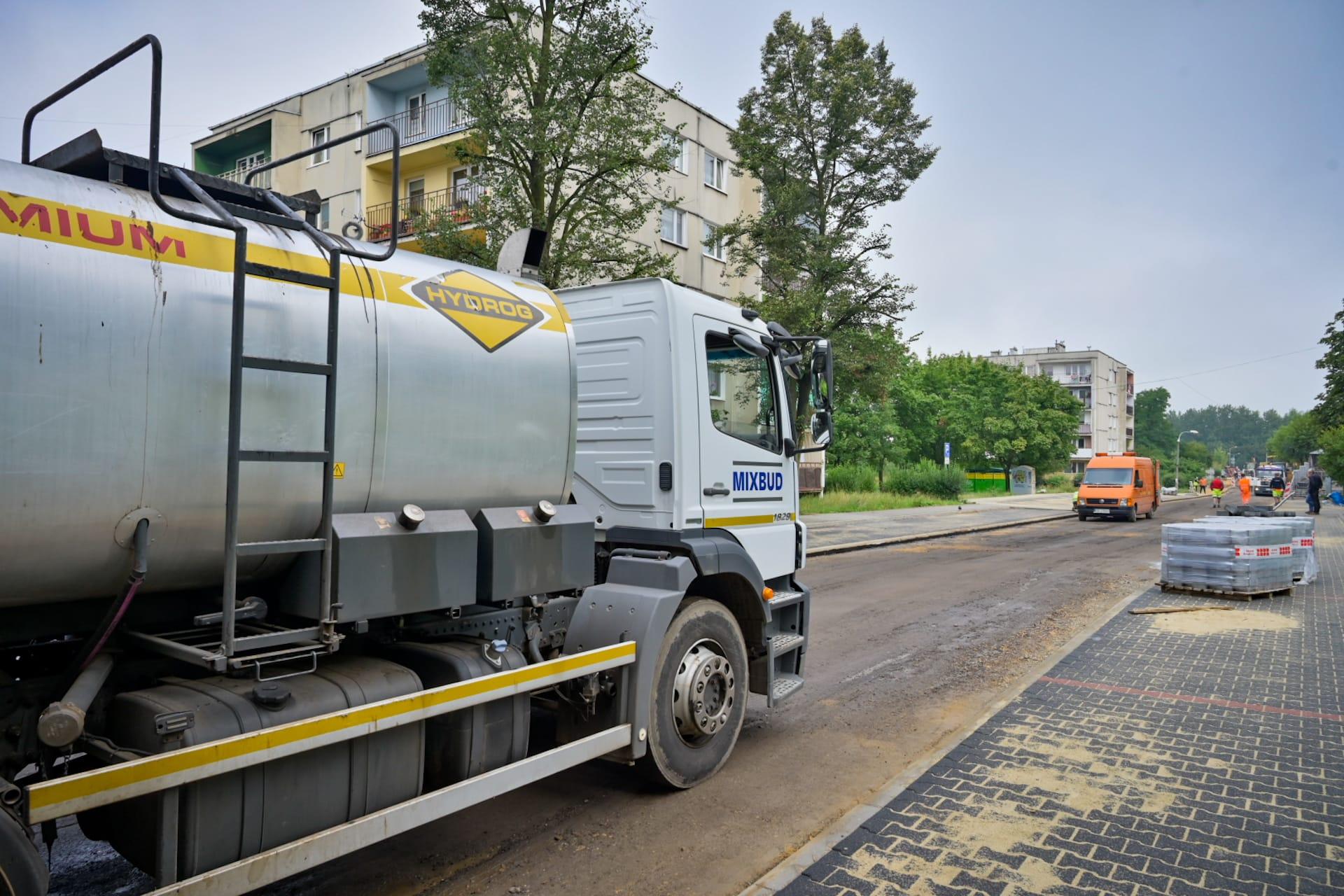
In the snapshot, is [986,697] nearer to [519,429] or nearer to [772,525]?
[772,525]

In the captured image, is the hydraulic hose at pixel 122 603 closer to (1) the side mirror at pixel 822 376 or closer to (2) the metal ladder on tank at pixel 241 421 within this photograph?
(2) the metal ladder on tank at pixel 241 421

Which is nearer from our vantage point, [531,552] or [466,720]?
[466,720]

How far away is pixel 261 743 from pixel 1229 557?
12540 millimetres

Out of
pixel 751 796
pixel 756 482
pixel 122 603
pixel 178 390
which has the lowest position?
pixel 751 796

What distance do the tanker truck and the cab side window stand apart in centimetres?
111

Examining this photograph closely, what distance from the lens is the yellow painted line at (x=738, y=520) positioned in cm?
497

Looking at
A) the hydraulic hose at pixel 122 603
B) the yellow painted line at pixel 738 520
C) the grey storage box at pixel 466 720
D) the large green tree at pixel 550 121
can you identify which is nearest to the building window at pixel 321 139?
the large green tree at pixel 550 121

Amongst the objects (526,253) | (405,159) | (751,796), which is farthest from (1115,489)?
(526,253)

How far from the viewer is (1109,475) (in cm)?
3006

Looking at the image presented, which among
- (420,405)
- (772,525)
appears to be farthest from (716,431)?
(420,405)

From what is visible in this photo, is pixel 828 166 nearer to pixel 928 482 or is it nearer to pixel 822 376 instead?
pixel 928 482

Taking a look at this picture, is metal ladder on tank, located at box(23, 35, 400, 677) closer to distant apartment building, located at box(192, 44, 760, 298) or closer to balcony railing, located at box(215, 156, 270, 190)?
balcony railing, located at box(215, 156, 270, 190)

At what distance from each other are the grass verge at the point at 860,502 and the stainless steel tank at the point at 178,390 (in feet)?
79.7

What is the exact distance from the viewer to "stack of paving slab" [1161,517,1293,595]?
11.3 m
